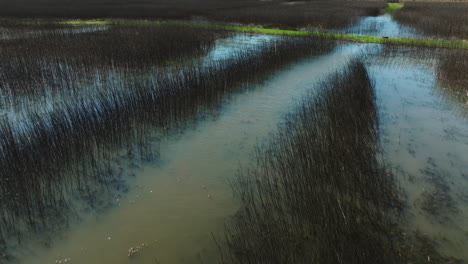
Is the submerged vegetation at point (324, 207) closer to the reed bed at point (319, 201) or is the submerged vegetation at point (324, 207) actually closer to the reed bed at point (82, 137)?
the reed bed at point (319, 201)

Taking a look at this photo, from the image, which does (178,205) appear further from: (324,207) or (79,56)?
(79,56)

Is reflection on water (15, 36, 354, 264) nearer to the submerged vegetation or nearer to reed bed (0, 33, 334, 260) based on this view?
the submerged vegetation

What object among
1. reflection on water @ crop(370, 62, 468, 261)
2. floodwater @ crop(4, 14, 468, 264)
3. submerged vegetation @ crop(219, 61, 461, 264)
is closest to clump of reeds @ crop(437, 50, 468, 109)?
reflection on water @ crop(370, 62, 468, 261)

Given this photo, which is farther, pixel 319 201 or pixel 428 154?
pixel 428 154

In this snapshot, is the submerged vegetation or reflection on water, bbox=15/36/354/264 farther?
reflection on water, bbox=15/36/354/264

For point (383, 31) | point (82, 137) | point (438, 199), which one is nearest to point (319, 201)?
point (438, 199)

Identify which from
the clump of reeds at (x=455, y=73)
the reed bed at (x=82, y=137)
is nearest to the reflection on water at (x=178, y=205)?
the reed bed at (x=82, y=137)

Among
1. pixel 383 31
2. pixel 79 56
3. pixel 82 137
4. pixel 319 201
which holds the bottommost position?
pixel 319 201
